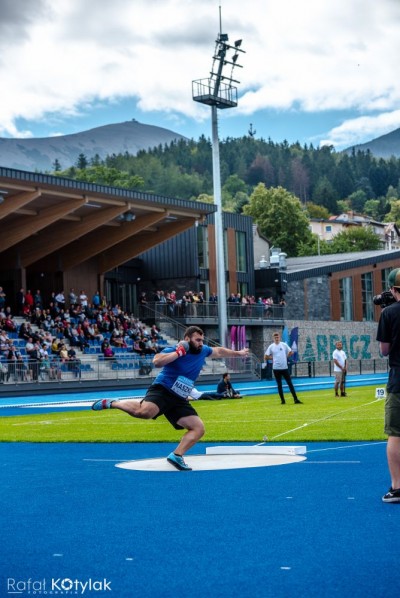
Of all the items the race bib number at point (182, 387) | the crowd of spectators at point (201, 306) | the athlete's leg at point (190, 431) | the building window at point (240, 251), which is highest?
the building window at point (240, 251)

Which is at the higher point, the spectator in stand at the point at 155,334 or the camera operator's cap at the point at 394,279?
the camera operator's cap at the point at 394,279

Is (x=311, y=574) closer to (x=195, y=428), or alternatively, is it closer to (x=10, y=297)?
(x=195, y=428)

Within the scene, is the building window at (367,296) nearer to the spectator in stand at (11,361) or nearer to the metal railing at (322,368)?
the metal railing at (322,368)

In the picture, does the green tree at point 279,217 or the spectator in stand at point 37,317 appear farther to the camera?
the green tree at point 279,217

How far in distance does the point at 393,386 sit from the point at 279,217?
115m

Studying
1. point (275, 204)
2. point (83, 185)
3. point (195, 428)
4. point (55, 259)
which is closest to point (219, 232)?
point (83, 185)

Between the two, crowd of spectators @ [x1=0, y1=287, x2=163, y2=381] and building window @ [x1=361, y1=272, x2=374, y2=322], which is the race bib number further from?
building window @ [x1=361, y1=272, x2=374, y2=322]

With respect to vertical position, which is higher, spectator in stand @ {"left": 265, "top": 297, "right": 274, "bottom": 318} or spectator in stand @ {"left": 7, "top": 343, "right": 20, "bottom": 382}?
spectator in stand @ {"left": 265, "top": 297, "right": 274, "bottom": 318}

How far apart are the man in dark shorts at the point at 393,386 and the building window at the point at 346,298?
205 feet

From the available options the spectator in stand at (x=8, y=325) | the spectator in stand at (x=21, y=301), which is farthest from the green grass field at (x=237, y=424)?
the spectator in stand at (x=21, y=301)

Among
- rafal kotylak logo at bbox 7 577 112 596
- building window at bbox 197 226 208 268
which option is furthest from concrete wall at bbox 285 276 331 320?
rafal kotylak logo at bbox 7 577 112 596

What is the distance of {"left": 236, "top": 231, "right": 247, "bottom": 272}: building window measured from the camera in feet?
216

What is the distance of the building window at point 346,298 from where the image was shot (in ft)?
232

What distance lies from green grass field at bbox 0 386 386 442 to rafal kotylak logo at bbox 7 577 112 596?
32.4ft
